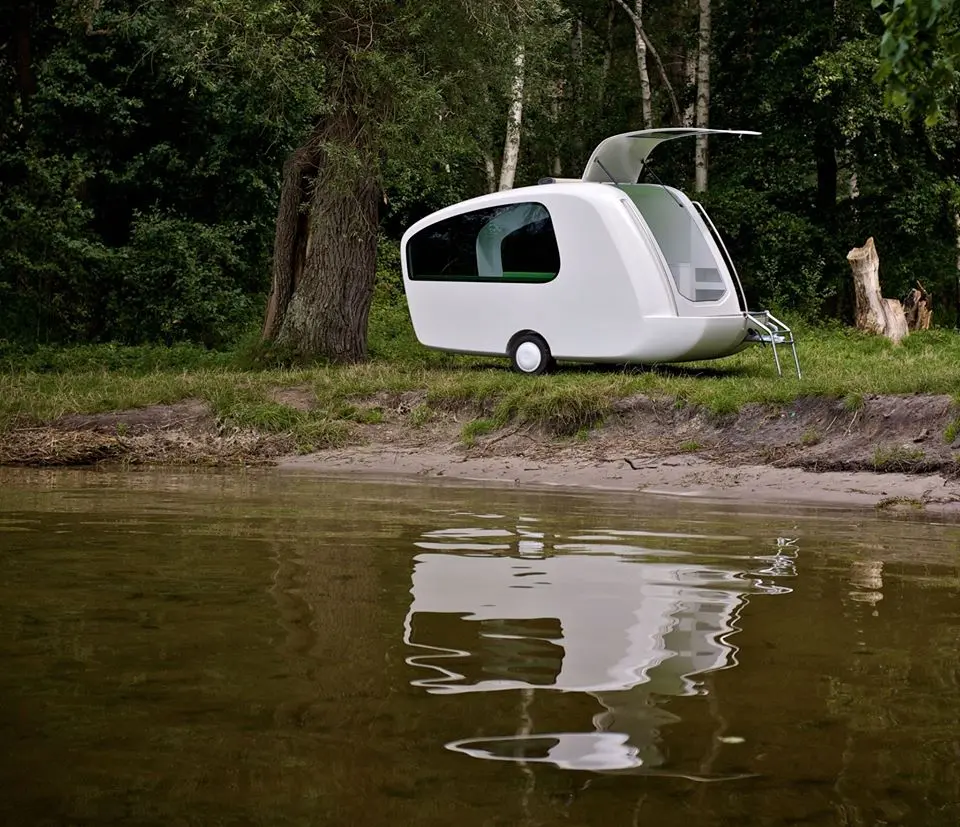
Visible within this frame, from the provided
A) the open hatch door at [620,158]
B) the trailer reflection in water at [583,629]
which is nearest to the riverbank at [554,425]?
the open hatch door at [620,158]

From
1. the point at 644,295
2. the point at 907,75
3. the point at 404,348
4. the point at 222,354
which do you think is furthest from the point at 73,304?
the point at 907,75

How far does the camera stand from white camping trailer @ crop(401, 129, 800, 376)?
46.2 feet

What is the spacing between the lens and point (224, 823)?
2.87 metres

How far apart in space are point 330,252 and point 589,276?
13.6ft

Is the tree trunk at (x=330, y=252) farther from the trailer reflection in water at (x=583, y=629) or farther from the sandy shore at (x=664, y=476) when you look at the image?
the trailer reflection in water at (x=583, y=629)

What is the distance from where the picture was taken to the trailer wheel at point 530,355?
14.9 m

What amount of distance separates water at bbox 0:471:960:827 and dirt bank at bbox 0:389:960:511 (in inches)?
105

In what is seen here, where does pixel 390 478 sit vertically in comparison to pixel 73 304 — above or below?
below

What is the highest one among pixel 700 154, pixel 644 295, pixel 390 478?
pixel 700 154

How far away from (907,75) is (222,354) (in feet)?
48.3

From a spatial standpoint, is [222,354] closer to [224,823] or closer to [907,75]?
[907,75]

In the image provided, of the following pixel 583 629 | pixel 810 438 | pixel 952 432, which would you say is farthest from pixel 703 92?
pixel 583 629

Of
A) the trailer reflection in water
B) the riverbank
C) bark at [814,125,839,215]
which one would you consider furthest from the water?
bark at [814,125,839,215]

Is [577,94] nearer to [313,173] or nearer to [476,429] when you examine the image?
[313,173]
